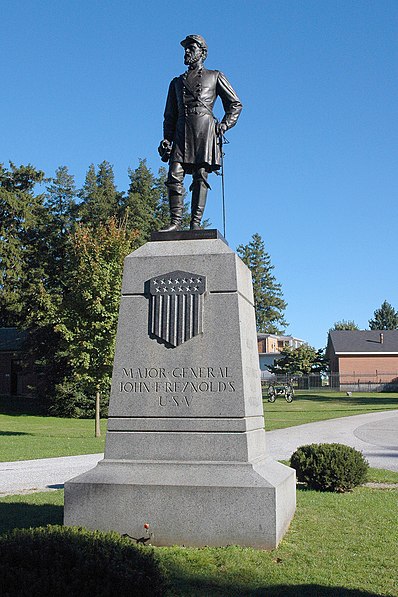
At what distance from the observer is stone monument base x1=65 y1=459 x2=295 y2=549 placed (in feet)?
19.8

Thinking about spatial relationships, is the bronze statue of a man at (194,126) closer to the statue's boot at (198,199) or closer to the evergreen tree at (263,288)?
the statue's boot at (198,199)

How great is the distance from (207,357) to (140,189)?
42.5 metres

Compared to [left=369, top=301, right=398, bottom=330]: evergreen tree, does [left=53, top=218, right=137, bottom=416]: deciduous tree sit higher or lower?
lower

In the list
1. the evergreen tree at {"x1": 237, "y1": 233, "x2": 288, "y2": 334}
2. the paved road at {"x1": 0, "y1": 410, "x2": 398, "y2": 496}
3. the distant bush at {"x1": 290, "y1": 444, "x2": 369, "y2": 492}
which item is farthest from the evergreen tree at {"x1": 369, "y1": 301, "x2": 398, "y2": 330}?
the distant bush at {"x1": 290, "y1": 444, "x2": 369, "y2": 492}

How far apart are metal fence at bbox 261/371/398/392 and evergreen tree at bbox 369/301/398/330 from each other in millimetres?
74061

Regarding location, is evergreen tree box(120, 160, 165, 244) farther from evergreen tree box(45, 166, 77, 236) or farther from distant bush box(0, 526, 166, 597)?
distant bush box(0, 526, 166, 597)

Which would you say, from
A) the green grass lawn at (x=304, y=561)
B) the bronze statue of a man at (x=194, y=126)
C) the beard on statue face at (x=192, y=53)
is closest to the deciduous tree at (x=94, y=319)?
the green grass lawn at (x=304, y=561)

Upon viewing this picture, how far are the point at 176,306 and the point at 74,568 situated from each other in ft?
12.2

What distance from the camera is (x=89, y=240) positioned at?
91.7ft

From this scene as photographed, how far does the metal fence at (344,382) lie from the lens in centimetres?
6675

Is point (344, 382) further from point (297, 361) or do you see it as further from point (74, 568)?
point (74, 568)

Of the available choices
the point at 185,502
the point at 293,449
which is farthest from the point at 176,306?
the point at 293,449

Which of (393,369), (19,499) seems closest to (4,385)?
(393,369)

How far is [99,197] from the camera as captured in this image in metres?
42.7
